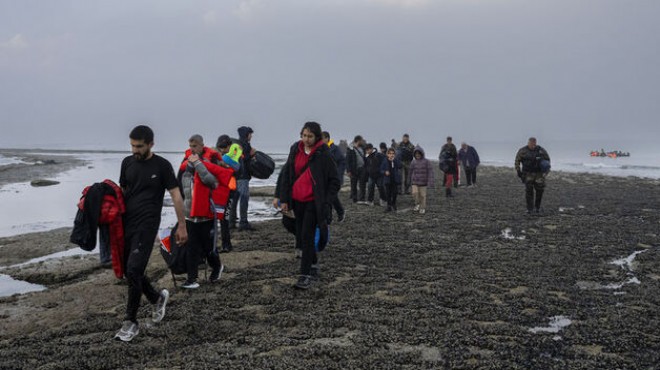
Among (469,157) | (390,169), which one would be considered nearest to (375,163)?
(390,169)

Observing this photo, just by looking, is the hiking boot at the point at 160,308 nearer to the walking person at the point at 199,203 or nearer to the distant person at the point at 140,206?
the distant person at the point at 140,206

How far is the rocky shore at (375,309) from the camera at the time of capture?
4.77 meters

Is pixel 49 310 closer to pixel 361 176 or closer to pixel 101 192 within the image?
pixel 101 192

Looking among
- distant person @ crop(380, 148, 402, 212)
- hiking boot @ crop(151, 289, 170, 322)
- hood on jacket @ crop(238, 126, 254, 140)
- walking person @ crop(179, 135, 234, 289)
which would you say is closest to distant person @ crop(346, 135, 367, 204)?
distant person @ crop(380, 148, 402, 212)

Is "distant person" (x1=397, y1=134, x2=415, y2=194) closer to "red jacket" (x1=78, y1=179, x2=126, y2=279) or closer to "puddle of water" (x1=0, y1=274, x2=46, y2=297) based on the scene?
"puddle of water" (x1=0, y1=274, x2=46, y2=297)

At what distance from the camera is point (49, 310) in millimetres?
6773

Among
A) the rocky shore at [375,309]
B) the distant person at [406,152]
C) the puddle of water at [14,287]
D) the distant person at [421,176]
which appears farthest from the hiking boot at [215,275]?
the distant person at [406,152]

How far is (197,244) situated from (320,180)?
6.83ft

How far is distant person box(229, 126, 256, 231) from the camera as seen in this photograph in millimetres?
10539

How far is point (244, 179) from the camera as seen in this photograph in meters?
11.7

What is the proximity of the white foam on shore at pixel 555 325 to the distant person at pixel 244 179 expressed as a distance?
6.08 m

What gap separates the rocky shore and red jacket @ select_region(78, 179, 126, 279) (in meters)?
0.90

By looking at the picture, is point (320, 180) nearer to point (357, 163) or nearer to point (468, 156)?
point (357, 163)

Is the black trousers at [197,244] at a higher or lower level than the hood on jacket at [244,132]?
lower
